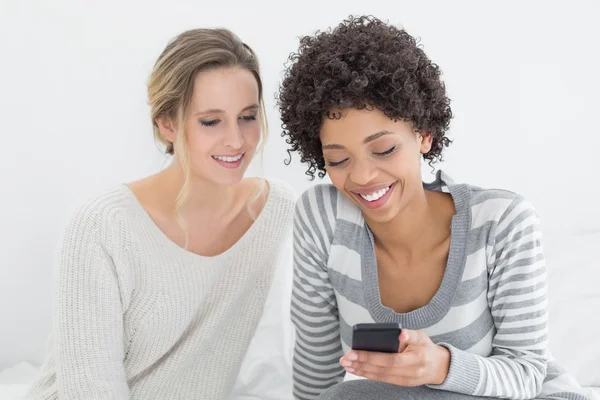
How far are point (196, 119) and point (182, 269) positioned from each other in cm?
36

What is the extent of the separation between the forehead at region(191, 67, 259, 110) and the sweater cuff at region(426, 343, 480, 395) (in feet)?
2.30

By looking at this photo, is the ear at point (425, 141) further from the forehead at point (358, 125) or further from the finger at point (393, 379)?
the finger at point (393, 379)

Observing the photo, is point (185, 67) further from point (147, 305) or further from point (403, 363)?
point (403, 363)

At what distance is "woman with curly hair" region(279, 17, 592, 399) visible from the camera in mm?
1427

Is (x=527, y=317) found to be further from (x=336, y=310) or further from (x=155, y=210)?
(x=155, y=210)

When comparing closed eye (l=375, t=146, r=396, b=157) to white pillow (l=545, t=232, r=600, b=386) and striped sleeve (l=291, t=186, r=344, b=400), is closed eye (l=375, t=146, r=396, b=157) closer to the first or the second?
striped sleeve (l=291, t=186, r=344, b=400)

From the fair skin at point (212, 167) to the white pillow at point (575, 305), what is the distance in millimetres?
886

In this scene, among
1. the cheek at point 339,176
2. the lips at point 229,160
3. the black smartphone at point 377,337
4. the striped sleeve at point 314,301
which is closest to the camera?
the black smartphone at point 377,337

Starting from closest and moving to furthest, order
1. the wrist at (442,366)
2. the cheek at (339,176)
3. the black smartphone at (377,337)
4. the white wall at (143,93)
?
the black smartphone at (377,337), the wrist at (442,366), the cheek at (339,176), the white wall at (143,93)

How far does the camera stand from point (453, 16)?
2635 mm

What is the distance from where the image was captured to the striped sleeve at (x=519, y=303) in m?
1.46

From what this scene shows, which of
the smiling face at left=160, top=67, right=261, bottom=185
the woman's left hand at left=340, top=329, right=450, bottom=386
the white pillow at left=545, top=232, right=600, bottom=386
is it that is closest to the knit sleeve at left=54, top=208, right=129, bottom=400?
the smiling face at left=160, top=67, right=261, bottom=185

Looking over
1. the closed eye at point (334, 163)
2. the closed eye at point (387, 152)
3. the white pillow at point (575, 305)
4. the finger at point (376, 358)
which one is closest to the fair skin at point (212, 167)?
the closed eye at point (334, 163)

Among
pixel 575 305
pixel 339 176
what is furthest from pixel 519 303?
pixel 575 305
